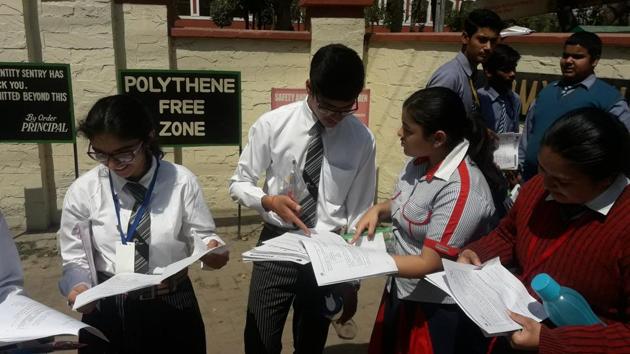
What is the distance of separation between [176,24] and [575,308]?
16.1 ft

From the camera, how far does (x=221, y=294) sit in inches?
154

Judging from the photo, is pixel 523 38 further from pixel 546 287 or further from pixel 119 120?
pixel 119 120

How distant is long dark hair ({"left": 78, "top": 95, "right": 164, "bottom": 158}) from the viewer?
1761 millimetres

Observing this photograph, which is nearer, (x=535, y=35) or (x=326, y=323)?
(x=326, y=323)

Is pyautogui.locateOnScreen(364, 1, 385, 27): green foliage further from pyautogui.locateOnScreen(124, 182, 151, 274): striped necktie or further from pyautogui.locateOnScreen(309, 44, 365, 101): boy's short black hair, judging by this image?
pyautogui.locateOnScreen(124, 182, 151, 274): striped necktie

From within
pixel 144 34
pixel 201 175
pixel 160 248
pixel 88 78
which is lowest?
pixel 201 175

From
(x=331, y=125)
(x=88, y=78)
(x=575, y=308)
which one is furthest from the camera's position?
(x=88, y=78)

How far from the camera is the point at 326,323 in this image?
234cm

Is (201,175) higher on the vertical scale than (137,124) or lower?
lower

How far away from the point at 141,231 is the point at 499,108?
10.1 ft

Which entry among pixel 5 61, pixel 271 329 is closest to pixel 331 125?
pixel 271 329

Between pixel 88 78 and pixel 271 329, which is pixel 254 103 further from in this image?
pixel 271 329

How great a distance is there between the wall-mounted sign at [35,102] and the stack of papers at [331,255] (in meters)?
3.44

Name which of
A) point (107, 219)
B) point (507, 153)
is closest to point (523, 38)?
point (507, 153)
